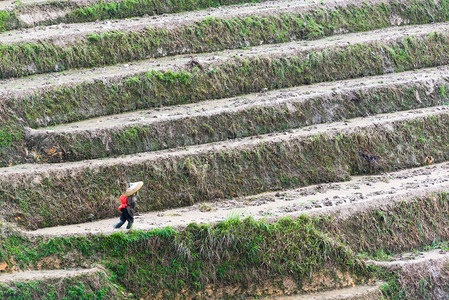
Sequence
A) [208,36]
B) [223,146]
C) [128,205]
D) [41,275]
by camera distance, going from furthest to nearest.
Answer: [208,36]
[223,146]
[128,205]
[41,275]

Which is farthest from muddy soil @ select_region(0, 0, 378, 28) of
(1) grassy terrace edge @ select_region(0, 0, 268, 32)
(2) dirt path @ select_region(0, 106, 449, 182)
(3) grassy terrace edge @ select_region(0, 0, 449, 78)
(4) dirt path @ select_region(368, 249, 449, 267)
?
(4) dirt path @ select_region(368, 249, 449, 267)

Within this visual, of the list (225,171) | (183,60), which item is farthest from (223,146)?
(183,60)

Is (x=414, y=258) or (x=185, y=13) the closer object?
(x=414, y=258)

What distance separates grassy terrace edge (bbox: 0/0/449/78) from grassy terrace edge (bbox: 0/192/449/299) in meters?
5.60

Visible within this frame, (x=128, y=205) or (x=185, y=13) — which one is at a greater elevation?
(x=185, y=13)

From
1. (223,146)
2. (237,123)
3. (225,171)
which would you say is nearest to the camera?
(225,171)

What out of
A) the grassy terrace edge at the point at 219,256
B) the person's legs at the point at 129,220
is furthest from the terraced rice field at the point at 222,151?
the person's legs at the point at 129,220

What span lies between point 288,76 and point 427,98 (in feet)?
11.2

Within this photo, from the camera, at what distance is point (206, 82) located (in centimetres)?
1460

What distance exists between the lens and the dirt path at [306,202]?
11.1 m

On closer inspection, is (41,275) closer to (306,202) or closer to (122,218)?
(122,218)

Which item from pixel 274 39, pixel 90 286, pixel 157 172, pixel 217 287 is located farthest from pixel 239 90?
pixel 90 286

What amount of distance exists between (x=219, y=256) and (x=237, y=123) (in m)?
3.84

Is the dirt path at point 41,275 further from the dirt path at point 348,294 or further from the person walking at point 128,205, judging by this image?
the dirt path at point 348,294
